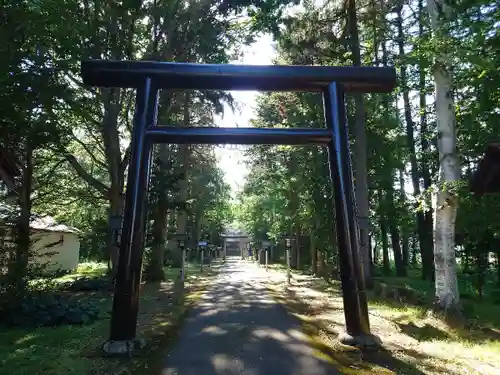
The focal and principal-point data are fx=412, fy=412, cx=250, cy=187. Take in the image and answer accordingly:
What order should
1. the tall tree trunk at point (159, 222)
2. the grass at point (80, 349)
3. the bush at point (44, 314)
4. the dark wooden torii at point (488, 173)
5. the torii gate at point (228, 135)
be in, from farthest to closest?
the tall tree trunk at point (159, 222) < the bush at point (44, 314) < the torii gate at point (228, 135) < the dark wooden torii at point (488, 173) < the grass at point (80, 349)

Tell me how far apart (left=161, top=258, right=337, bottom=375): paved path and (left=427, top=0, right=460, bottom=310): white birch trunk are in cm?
353

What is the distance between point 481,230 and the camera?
13.6 meters

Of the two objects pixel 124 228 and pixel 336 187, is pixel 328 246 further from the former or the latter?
pixel 124 228

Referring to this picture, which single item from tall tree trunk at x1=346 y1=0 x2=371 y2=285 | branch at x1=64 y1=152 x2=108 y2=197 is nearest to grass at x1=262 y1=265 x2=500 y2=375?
tall tree trunk at x1=346 y1=0 x2=371 y2=285

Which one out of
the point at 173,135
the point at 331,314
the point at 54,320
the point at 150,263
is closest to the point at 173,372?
the point at 173,135

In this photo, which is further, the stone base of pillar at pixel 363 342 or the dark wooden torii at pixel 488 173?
the stone base of pillar at pixel 363 342

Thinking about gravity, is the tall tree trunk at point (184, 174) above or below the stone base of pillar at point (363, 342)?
above

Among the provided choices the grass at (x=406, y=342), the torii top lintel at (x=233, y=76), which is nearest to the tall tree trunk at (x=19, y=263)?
the torii top lintel at (x=233, y=76)

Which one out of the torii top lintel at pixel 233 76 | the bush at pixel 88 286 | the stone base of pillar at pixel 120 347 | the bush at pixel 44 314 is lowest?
the stone base of pillar at pixel 120 347

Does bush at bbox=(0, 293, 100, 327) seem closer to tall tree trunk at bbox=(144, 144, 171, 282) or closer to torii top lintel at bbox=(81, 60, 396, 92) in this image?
torii top lintel at bbox=(81, 60, 396, 92)

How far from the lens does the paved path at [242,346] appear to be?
570 centimetres

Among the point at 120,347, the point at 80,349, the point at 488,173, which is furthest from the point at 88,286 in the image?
the point at 488,173

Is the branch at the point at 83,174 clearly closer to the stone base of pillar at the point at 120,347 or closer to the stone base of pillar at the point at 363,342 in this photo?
the stone base of pillar at the point at 120,347

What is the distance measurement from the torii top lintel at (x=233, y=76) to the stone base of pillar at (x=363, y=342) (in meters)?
4.28
